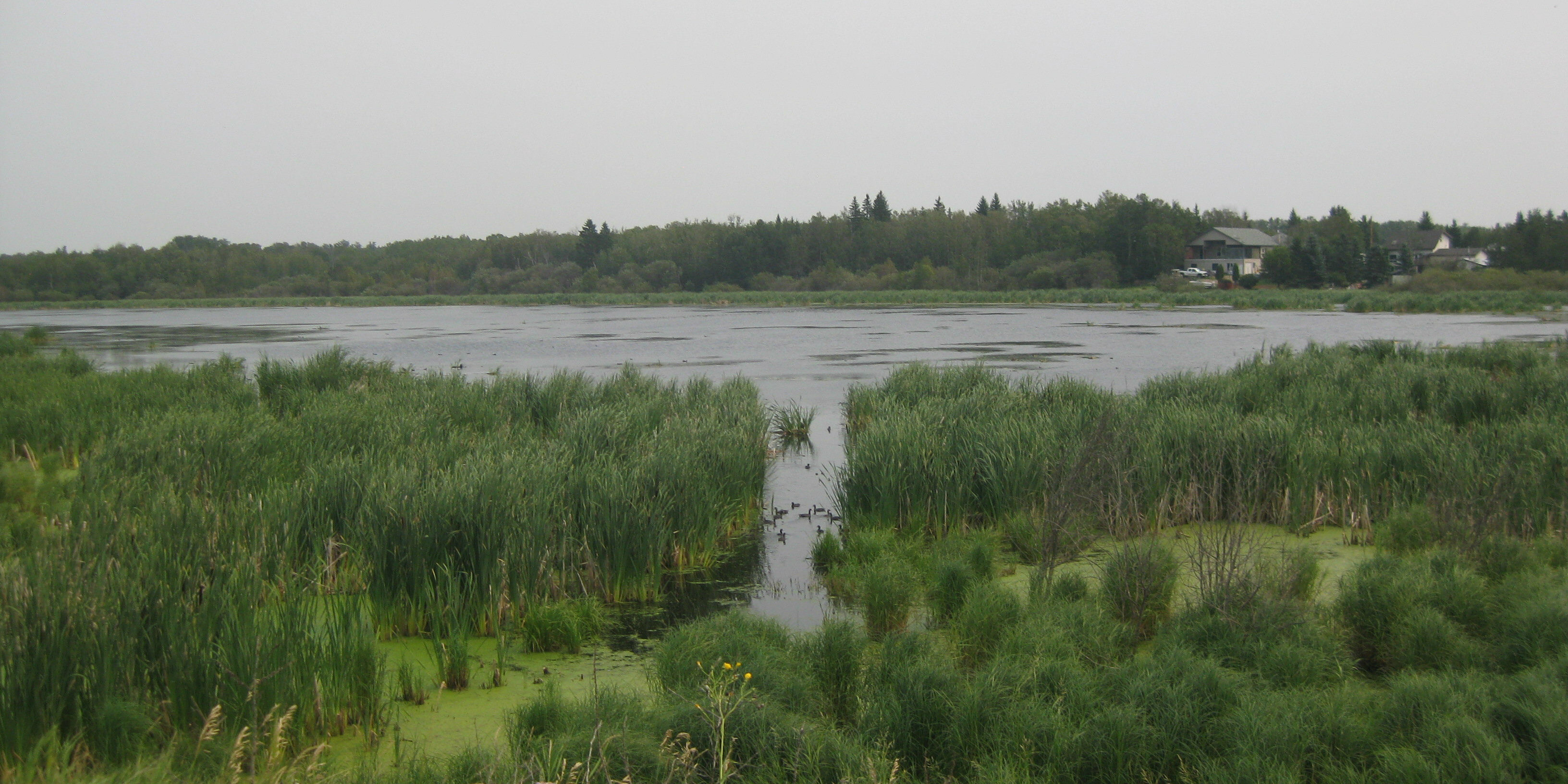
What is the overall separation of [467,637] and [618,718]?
2.29 meters

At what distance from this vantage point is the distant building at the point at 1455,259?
82.0 meters

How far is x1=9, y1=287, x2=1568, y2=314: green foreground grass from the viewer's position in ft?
157

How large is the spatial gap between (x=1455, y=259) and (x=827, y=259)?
58.9m

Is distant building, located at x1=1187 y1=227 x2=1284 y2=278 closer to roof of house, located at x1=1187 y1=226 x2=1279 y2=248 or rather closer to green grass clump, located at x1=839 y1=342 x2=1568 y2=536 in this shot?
roof of house, located at x1=1187 y1=226 x2=1279 y2=248

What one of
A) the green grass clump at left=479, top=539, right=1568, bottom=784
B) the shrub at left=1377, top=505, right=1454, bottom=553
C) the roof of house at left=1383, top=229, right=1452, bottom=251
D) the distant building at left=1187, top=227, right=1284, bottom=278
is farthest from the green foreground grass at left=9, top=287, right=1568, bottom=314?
the roof of house at left=1383, top=229, right=1452, bottom=251

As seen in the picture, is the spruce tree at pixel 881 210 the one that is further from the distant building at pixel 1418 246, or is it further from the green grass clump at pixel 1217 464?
the green grass clump at pixel 1217 464

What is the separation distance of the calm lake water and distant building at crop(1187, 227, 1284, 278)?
41465 mm

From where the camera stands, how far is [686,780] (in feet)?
11.9

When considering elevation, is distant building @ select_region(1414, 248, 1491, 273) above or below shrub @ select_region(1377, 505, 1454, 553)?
above

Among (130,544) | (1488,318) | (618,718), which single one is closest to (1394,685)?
(618,718)

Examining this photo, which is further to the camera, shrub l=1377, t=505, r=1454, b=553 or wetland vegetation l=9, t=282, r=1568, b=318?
wetland vegetation l=9, t=282, r=1568, b=318

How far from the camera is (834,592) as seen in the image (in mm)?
7355

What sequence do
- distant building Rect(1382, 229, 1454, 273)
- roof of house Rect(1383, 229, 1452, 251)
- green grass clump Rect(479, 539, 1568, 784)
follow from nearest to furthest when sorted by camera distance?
green grass clump Rect(479, 539, 1568, 784), distant building Rect(1382, 229, 1454, 273), roof of house Rect(1383, 229, 1452, 251)

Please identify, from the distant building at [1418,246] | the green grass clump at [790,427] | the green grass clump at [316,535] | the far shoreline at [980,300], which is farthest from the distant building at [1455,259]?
→ the green grass clump at [316,535]
